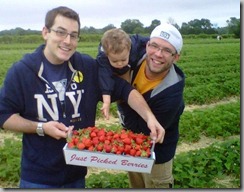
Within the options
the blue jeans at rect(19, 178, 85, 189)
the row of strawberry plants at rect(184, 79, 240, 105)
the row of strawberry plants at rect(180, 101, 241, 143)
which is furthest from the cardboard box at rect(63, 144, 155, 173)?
the row of strawberry plants at rect(184, 79, 240, 105)

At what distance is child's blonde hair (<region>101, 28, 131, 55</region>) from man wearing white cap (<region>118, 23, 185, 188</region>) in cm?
16

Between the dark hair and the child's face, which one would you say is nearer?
the dark hair

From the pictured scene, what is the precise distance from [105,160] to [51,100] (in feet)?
1.38

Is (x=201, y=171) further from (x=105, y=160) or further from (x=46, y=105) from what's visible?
(x=46, y=105)

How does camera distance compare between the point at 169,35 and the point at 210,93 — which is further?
the point at 210,93

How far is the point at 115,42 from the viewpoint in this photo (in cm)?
242

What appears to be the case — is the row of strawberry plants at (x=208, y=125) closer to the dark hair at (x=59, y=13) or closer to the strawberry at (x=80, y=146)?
the strawberry at (x=80, y=146)

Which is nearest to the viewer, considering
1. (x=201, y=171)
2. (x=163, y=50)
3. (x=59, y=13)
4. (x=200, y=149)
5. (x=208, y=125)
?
(x=59, y=13)

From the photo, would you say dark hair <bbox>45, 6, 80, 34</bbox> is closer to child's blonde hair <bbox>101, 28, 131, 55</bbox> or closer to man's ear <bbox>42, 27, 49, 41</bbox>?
man's ear <bbox>42, 27, 49, 41</bbox>

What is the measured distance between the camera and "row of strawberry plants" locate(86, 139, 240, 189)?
3.43 metres

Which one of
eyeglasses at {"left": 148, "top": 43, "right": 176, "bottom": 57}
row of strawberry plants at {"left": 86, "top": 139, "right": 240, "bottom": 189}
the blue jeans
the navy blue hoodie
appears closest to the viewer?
the navy blue hoodie

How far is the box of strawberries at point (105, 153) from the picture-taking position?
76.5 inches

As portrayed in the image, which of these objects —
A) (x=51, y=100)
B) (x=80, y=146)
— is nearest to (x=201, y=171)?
(x=80, y=146)

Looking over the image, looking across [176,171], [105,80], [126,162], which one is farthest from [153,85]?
[176,171]
